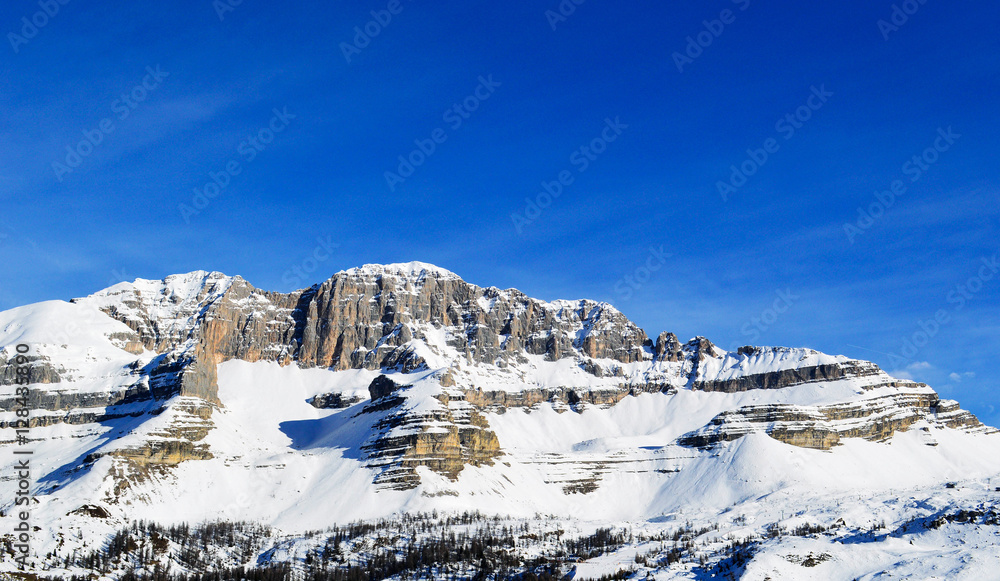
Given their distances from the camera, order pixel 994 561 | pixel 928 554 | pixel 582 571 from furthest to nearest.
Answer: pixel 582 571 < pixel 928 554 < pixel 994 561

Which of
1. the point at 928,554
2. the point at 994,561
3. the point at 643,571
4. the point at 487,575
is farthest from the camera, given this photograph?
the point at 487,575

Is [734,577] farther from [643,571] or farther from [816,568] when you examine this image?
[643,571]

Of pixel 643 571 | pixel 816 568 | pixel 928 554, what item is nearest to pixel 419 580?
pixel 643 571

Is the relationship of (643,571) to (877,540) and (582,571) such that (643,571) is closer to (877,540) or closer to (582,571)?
(582,571)

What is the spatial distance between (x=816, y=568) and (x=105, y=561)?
14417cm

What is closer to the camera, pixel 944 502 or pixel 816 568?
pixel 816 568

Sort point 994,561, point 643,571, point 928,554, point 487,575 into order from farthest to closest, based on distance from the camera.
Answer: point 487,575 → point 643,571 → point 928,554 → point 994,561

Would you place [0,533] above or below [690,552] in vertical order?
above

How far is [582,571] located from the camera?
182250mm

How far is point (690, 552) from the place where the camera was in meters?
188

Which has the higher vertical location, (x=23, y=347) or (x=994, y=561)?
(x=23, y=347)

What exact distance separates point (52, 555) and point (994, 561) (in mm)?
171375

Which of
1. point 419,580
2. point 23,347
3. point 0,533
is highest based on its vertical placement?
→ point 23,347

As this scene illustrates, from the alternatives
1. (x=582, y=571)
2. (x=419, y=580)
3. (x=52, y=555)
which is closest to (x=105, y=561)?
(x=52, y=555)
